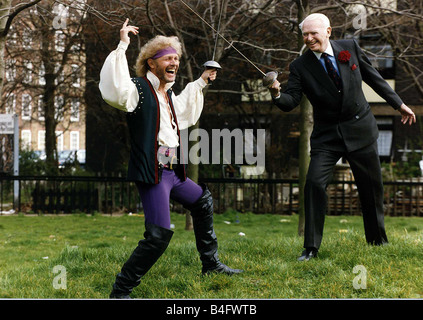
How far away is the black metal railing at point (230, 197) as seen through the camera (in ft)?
41.0

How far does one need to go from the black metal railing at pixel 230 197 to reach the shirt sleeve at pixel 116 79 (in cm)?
866

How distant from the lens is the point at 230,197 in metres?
12.7

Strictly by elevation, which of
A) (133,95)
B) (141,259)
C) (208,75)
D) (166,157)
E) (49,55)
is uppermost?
(49,55)

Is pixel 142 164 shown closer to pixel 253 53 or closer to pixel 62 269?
pixel 62 269

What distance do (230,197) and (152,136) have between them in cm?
905

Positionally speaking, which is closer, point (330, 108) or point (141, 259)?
point (141, 259)

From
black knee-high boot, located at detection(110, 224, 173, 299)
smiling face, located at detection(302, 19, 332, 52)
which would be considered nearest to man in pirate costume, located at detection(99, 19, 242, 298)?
black knee-high boot, located at detection(110, 224, 173, 299)

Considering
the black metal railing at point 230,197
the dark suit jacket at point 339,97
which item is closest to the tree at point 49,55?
the black metal railing at point 230,197

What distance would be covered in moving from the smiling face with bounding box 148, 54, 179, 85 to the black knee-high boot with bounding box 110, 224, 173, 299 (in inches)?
45.0

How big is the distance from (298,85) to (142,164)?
1.84m

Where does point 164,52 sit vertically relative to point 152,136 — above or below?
above

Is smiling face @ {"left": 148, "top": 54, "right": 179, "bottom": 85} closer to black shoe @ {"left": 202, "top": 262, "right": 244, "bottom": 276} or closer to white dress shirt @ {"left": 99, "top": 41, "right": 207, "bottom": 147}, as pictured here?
white dress shirt @ {"left": 99, "top": 41, "right": 207, "bottom": 147}

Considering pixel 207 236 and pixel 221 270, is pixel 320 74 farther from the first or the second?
pixel 221 270

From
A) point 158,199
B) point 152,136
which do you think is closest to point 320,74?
point 152,136
